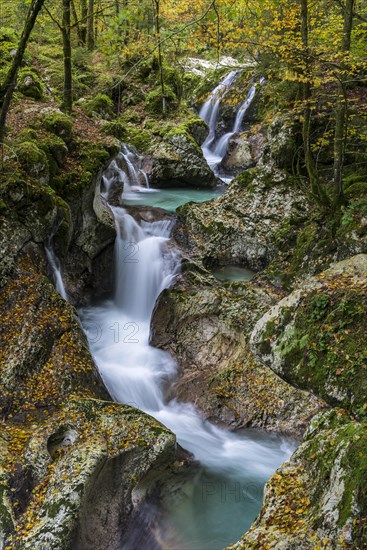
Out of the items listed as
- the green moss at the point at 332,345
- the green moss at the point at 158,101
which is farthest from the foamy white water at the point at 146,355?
the green moss at the point at 158,101

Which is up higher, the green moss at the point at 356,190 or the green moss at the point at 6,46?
the green moss at the point at 6,46

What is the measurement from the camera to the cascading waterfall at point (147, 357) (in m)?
7.37

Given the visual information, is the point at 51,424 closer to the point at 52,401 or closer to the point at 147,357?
the point at 52,401

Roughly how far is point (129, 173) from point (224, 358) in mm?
9503

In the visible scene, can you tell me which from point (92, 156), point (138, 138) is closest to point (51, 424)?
point (92, 156)

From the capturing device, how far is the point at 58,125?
36.5 feet

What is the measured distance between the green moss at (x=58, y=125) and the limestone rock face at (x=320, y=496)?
9405 millimetres

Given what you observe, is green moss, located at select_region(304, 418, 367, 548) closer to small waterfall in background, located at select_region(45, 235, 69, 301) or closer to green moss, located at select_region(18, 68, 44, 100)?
small waterfall in background, located at select_region(45, 235, 69, 301)

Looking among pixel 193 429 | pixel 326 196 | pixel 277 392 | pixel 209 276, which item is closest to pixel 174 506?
pixel 193 429

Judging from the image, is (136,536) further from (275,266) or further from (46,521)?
(275,266)

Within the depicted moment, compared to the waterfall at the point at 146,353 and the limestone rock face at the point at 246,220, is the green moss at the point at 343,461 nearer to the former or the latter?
the waterfall at the point at 146,353

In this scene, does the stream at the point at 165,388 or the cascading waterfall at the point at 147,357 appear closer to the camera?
the stream at the point at 165,388

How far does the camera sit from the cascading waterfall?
7.37 meters

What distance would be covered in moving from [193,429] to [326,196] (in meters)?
5.96
